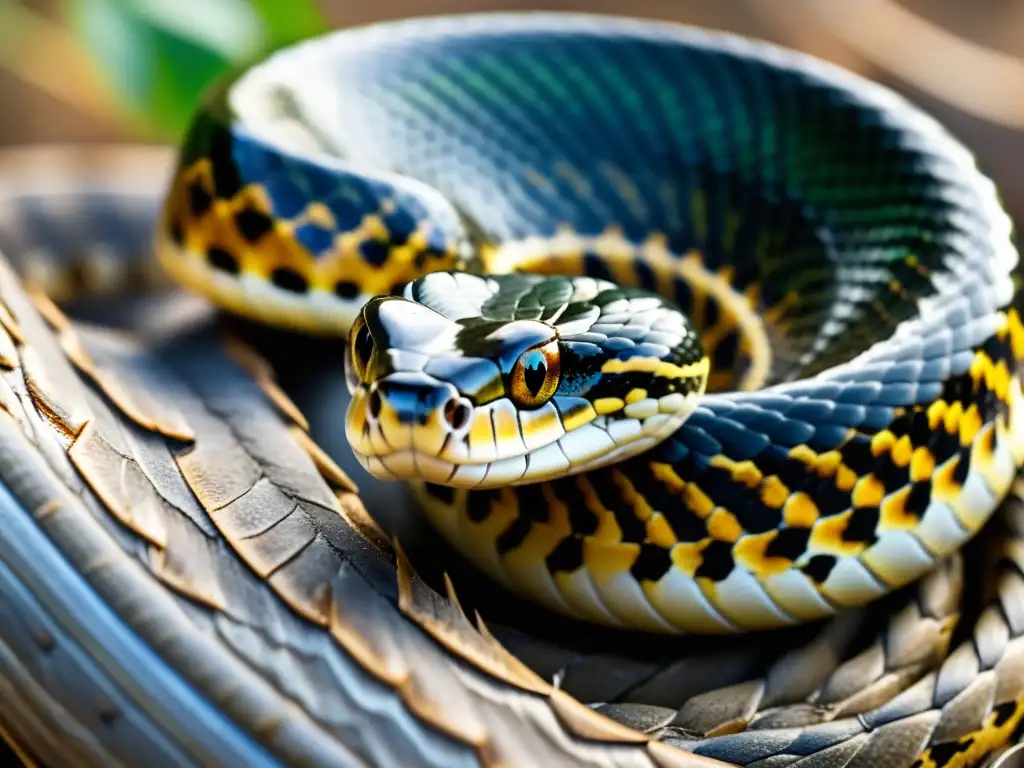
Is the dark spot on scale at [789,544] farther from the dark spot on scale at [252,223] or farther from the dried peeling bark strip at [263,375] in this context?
the dark spot on scale at [252,223]

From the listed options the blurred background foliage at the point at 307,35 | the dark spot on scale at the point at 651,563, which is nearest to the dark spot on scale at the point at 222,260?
the blurred background foliage at the point at 307,35

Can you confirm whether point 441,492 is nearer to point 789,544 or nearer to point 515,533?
point 515,533

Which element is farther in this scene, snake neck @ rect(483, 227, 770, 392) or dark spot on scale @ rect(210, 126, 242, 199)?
snake neck @ rect(483, 227, 770, 392)

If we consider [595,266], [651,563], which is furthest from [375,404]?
[595,266]

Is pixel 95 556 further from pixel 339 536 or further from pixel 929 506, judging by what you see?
pixel 929 506

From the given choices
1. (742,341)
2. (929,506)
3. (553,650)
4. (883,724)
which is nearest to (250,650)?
(553,650)

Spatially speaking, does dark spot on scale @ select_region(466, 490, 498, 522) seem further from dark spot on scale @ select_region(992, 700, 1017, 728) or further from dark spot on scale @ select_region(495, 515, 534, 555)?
dark spot on scale @ select_region(992, 700, 1017, 728)

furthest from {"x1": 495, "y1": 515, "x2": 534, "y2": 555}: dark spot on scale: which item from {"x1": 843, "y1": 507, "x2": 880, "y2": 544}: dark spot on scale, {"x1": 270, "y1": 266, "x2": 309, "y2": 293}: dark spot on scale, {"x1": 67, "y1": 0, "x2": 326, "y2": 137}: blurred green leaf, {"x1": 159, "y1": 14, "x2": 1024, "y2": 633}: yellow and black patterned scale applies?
{"x1": 67, "y1": 0, "x2": 326, "y2": 137}: blurred green leaf
